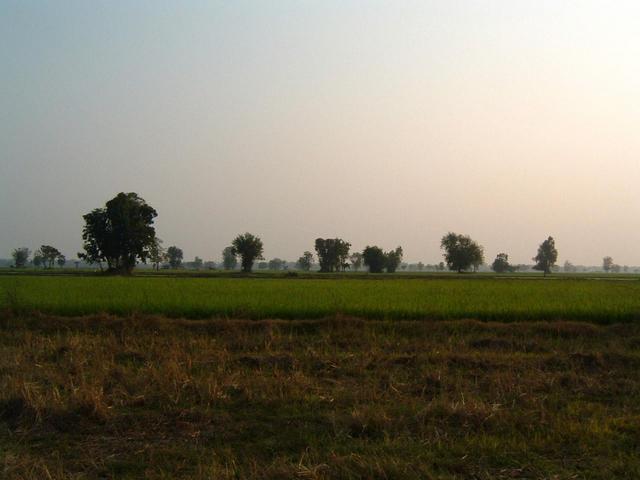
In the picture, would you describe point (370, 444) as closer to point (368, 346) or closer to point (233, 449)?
point (233, 449)

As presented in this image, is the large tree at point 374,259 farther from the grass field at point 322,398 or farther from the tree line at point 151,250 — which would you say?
the grass field at point 322,398

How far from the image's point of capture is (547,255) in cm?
13412

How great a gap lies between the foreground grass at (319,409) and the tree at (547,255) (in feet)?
436

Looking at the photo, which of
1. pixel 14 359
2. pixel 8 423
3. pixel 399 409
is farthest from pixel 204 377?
pixel 14 359

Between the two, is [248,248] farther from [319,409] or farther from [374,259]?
[319,409]

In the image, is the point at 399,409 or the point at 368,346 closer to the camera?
the point at 399,409

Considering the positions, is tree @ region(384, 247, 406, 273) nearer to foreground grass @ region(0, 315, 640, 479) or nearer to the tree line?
the tree line

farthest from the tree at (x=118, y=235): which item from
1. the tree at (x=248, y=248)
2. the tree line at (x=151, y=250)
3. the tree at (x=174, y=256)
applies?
the tree at (x=174, y=256)

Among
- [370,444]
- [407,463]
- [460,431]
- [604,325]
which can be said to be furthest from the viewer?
[604,325]

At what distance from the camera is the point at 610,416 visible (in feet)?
21.3

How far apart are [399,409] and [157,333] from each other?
839cm

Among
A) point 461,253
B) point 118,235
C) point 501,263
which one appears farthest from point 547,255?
point 118,235

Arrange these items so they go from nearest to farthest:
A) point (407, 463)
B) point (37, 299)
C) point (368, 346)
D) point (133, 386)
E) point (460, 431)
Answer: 1. point (407, 463)
2. point (460, 431)
3. point (133, 386)
4. point (368, 346)
5. point (37, 299)

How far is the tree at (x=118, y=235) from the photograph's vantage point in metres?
61.2
